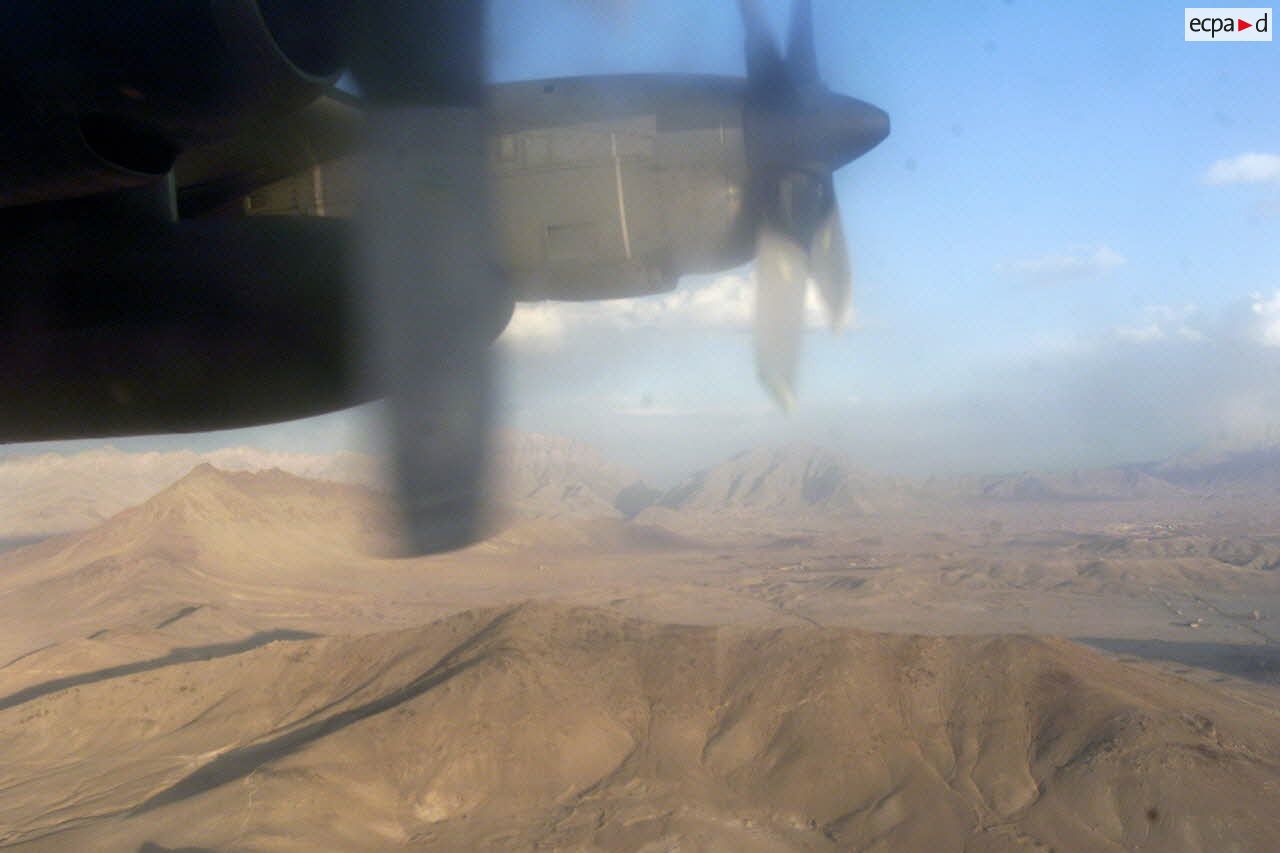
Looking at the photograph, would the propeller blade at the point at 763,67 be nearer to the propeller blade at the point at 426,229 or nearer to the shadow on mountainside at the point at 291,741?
the propeller blade at the point at 426,229

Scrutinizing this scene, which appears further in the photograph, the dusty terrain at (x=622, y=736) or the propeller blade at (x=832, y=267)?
the dusty terrain at (x=622, y=736)

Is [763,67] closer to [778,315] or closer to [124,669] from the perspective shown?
[778,315]

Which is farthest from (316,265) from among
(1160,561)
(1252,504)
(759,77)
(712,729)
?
(1252,504)

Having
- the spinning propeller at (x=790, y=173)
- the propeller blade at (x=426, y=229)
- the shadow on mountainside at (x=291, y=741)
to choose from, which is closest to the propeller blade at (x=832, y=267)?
the spinning propeller at (x=790, y=173)

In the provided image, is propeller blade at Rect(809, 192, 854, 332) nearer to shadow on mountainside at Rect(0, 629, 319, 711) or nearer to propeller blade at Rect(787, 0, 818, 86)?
propeller blade at Rect(787, 0, 818, 86)

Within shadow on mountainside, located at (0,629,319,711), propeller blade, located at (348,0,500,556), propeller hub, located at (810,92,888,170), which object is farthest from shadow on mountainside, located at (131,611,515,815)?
propeller hub, located at (810,92,888,170)

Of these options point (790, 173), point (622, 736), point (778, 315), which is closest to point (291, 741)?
point (622, 736)
